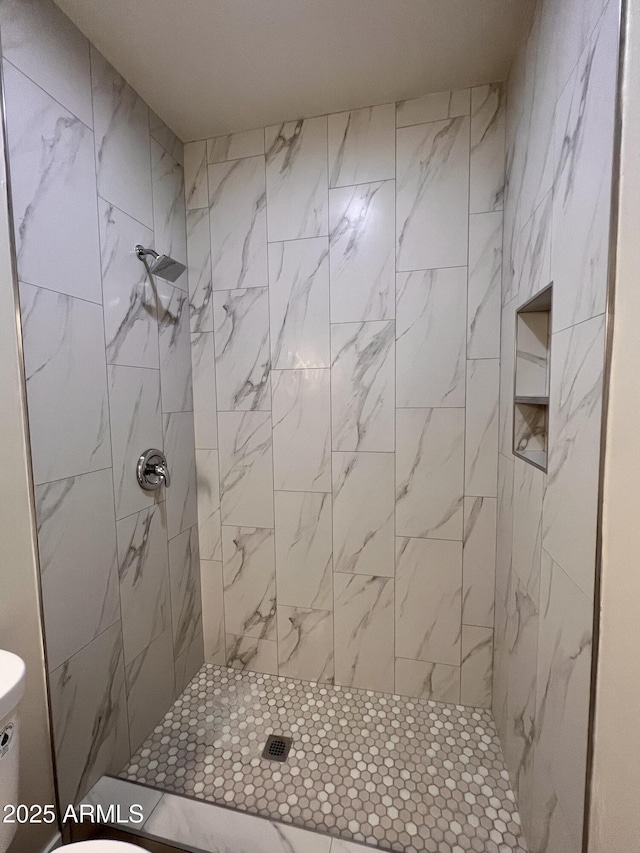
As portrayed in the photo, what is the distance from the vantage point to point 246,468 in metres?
1.75

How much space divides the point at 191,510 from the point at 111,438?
2.01 feet

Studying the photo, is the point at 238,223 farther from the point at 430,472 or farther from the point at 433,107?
the point at 430,472

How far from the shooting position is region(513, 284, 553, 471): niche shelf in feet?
4.02

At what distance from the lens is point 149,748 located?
1.43 metres

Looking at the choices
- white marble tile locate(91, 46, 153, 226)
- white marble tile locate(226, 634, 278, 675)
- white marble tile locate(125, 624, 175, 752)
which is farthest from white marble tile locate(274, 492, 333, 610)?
white marble tile locate(91, 46, 153, 226)

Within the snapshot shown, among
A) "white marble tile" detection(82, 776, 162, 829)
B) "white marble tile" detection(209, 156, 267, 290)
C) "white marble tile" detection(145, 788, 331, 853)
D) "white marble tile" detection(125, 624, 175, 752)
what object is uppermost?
"white marble tile" detection(209, 156, 267, 290)

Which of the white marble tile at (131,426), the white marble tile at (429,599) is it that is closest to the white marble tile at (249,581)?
the white marble tile at (131,426)

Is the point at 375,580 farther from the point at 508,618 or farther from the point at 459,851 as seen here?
the point at 459,851

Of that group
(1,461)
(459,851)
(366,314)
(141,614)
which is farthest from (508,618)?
(1,461)

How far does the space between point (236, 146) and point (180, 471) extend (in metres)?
1.50

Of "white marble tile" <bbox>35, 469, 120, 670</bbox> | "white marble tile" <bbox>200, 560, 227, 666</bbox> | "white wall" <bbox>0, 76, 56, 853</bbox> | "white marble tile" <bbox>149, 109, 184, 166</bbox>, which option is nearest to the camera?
"white wall" <bbox>0, 76, 56, 853</bbox>

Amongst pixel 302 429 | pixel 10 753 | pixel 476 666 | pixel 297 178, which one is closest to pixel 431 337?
pixel 302 429

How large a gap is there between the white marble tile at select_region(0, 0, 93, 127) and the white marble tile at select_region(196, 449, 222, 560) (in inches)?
52.8

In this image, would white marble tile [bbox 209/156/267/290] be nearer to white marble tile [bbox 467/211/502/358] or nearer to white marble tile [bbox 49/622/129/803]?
white marble tile [bbox 467/211/502/358]
